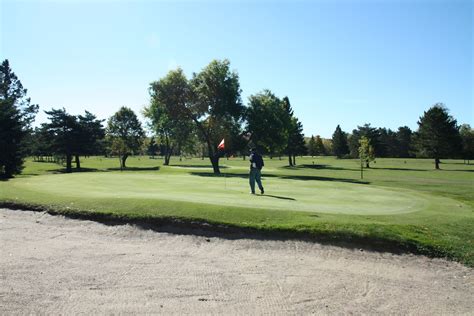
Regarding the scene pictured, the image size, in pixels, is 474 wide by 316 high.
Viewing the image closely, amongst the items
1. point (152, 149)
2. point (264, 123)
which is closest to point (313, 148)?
point (152, 149)

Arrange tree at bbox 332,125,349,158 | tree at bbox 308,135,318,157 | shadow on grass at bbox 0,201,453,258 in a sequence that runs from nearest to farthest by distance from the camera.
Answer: shadow on grass at bbox 0,201,453,258, tree at bbox 332,125,349,158, tree at bbox 308,135,318,157

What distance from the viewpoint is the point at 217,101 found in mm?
45188

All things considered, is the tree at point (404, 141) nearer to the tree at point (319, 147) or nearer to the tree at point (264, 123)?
the tree at point (319, 147)

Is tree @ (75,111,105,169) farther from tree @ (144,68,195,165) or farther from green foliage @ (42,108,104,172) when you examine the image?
tree @ (144,68,195,165)

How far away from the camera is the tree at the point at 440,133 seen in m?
67.8

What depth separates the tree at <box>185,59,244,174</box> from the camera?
4503 cm

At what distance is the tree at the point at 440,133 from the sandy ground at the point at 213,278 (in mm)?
68907

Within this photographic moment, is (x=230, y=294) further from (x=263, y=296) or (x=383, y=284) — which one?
(x=383, y=284)

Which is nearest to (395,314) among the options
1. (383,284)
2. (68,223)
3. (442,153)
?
(383,284)

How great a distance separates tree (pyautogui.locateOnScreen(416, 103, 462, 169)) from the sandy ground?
226 feet

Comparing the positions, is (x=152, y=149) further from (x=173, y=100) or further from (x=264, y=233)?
(x=264, y=233)

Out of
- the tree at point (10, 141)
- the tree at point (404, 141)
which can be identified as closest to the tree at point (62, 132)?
the tree at point (10, 141)

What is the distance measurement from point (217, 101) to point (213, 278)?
3900 centimetres

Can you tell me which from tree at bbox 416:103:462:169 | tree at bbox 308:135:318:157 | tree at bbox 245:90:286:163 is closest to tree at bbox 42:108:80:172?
tree at bbox 245:90:286:163
